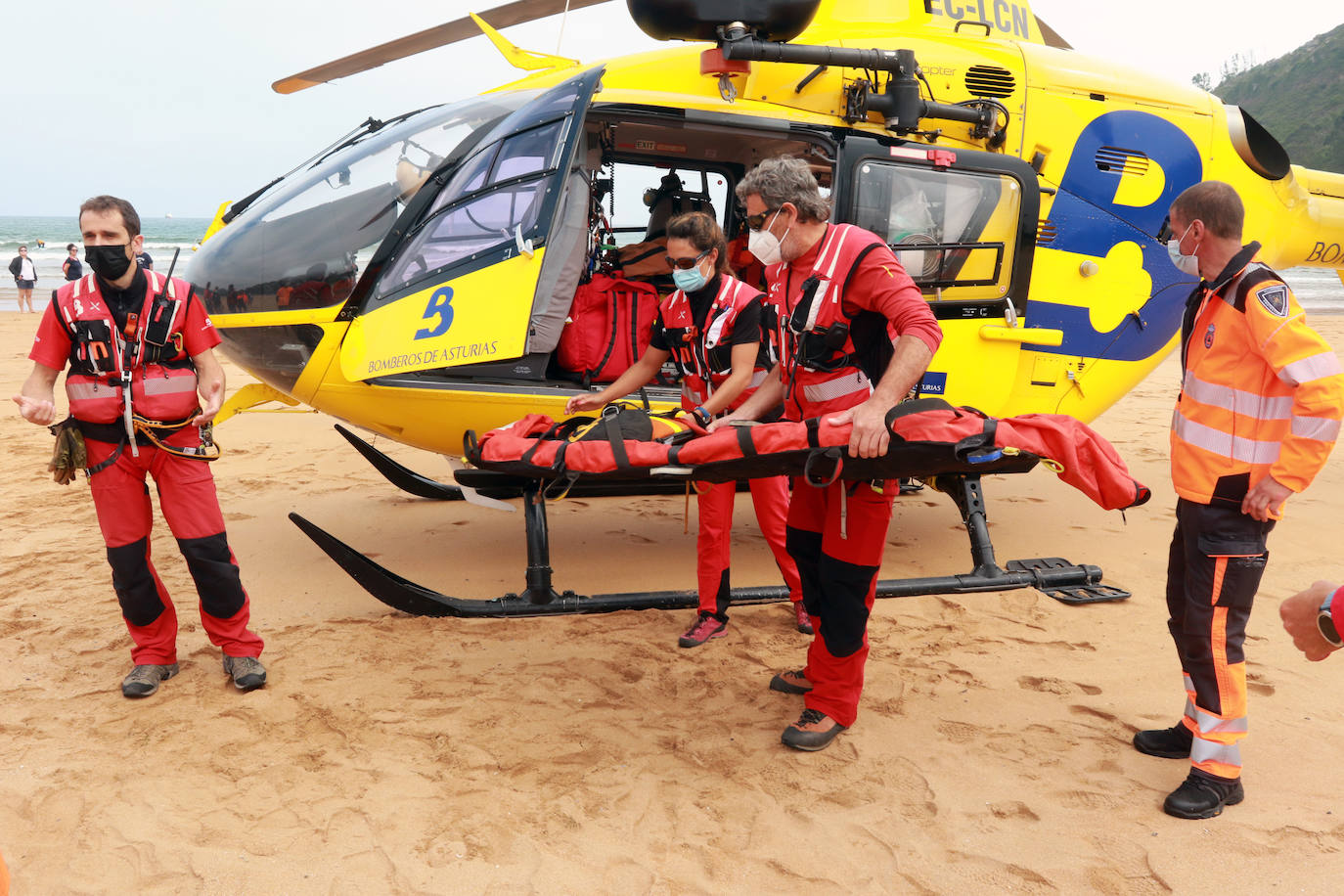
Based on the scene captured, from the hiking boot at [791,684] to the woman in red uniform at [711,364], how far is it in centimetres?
51

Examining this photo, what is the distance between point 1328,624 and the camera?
1.76m

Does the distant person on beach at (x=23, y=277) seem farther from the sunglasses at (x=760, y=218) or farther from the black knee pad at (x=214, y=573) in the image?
the sunglasses at (x=760, y=218)

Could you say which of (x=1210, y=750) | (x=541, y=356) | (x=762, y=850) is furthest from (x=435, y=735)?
(x=1210, y=750)

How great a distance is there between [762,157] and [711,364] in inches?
101

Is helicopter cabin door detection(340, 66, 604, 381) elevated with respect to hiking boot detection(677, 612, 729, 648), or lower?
elevated

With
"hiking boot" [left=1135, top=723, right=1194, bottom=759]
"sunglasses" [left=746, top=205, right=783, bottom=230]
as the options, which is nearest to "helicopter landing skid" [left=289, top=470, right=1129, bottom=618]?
"hiking boot" [left=1135, top=723, right=1194, bottom=759]

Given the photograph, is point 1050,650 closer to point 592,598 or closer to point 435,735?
point 592,598

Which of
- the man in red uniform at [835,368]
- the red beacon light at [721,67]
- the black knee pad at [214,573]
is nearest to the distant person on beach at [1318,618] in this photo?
the man in red uniform at [835,368]

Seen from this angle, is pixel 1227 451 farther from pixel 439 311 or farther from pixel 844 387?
pixel 439 311

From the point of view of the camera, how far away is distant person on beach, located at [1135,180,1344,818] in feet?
8.57

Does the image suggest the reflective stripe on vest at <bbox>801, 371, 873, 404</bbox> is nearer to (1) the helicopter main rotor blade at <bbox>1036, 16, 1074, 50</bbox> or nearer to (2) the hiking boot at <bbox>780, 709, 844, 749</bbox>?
(2) the hiking boot at <bbox>780, 709, 844, 749</bbox>

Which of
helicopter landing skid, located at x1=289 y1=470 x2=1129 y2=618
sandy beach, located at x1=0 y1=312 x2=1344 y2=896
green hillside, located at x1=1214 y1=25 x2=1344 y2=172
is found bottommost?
sandy beach, located at x1=0 y1=312 x2=1344 y2=896

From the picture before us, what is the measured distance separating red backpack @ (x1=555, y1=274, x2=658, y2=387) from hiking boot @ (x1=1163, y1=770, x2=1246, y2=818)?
295 cm

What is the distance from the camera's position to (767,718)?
3.40 meters
